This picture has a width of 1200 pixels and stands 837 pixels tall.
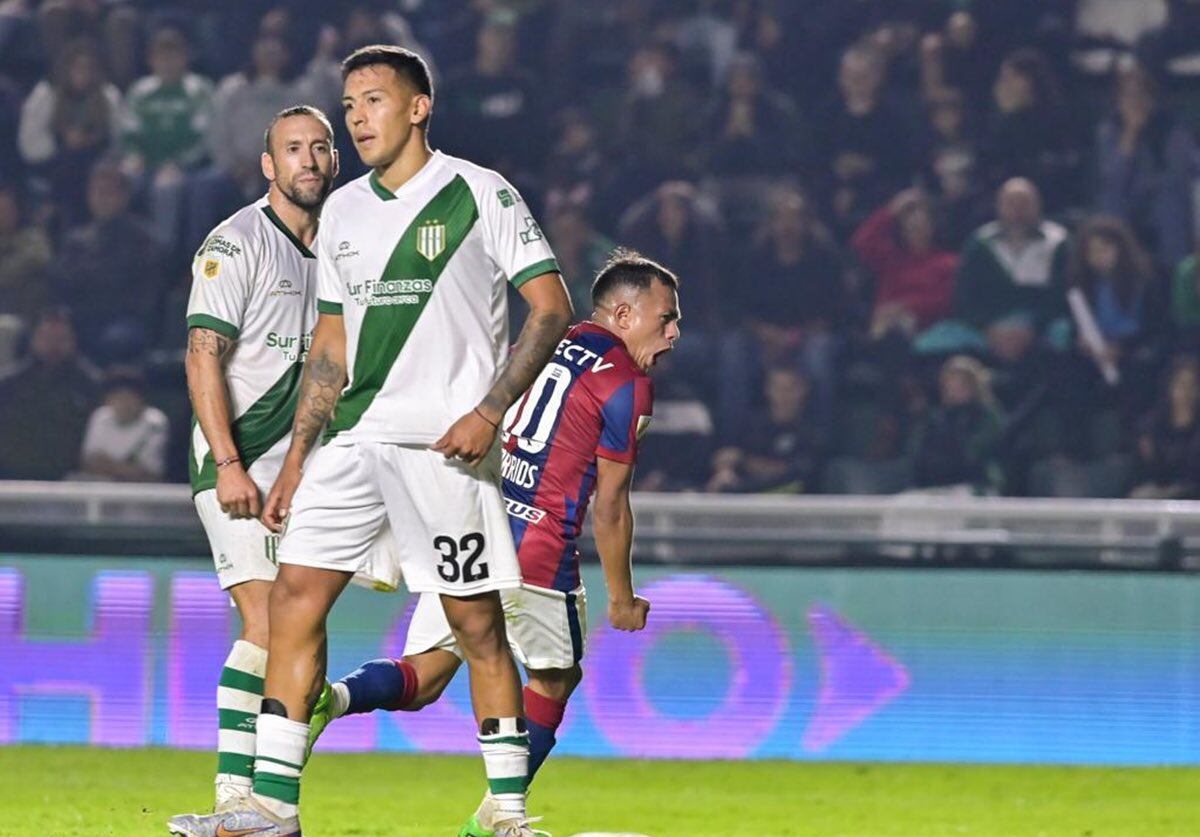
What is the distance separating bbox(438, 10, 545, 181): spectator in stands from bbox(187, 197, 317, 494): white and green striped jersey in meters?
→ 6.23

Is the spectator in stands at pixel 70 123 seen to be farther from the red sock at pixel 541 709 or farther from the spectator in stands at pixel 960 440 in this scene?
the red sock at pixel 541 709

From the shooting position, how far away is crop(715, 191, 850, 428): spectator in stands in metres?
10.0

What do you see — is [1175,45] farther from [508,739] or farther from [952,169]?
[508,739]

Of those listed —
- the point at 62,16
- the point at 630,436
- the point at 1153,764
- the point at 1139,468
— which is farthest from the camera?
the point at 62,16

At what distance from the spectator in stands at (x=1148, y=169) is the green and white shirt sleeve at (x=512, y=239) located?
6.91 m

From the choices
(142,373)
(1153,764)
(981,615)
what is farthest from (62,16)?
(1153,764)

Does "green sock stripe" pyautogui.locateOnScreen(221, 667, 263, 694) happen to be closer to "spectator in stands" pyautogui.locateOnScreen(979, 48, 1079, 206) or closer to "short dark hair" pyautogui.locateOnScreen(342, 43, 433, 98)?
"short dark hair" pyautogui.locateOnScreen(342, 43, 433, 98)

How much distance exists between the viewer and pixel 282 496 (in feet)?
14.3

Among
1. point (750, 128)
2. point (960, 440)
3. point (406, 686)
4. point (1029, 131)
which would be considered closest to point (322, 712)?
point (406, 686)

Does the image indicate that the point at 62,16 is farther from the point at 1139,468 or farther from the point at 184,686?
the point at 1139,468

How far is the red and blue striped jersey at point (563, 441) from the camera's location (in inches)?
188

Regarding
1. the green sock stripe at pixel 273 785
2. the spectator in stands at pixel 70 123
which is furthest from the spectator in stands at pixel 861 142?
the green sock stripe at pixel 273 785

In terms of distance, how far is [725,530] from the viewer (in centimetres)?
757

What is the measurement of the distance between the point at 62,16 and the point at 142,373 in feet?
8.04
